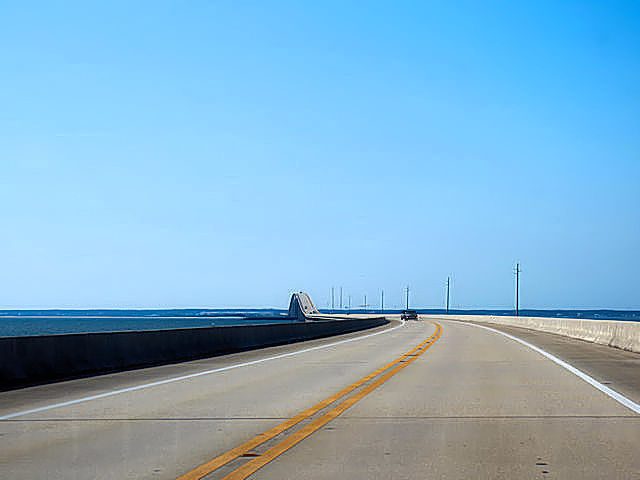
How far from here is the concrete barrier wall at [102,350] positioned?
15.3 metres

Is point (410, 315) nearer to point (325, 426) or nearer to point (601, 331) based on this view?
point (601, 331)

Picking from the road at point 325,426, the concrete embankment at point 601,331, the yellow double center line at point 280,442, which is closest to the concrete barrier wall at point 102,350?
the road at point 325,426

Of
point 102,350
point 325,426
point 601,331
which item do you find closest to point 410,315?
point 601,331

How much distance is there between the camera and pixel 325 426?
32.3ft

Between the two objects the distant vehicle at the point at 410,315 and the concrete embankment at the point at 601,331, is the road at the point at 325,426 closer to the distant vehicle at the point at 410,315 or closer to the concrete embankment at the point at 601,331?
the concrete embankment at the point at 601,331

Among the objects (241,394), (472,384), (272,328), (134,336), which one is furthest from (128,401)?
(272,328)

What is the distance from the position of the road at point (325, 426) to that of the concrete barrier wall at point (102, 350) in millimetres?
813

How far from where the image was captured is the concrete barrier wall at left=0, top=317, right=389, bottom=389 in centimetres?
1530

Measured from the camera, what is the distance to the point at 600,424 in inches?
390

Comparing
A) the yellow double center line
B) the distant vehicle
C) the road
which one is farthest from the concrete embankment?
the distant vehicle

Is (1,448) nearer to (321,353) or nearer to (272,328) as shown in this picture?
(321,353)

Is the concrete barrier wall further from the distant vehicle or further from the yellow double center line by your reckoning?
the distant vehicle

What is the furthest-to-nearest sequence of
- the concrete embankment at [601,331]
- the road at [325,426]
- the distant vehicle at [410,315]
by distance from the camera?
the distant vehicle at [410,315] → the concrete embankment at [601,331] → the road at [325,426]

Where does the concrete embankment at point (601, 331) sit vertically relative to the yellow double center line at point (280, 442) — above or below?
above
